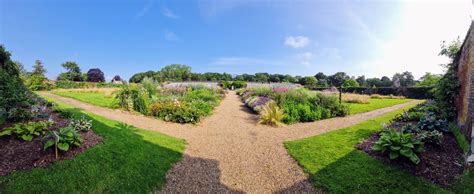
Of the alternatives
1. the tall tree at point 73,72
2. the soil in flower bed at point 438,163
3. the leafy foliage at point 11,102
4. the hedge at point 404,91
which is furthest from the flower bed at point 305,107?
the tall tree at point 73,72

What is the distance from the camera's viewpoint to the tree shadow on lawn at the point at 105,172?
288 cm

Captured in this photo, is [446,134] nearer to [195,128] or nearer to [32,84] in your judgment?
[195,128]

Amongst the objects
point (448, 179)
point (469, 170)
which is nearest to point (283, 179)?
point (448, 179)

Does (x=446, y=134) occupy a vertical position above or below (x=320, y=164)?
above

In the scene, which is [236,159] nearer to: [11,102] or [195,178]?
[195,178]

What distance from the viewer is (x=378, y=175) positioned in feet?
11.5

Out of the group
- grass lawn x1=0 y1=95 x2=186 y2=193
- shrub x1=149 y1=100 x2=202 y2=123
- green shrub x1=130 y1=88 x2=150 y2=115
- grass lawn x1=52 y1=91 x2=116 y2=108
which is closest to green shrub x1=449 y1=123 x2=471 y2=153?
grass lawn x1=0 y1=95 x2=186 y2=193

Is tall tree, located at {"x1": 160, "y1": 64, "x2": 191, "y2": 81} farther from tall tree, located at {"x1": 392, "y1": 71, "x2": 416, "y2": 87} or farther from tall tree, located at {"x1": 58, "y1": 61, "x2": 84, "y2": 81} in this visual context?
tall tree, located at {"x1": 392, "y1": 71, "x2": 416, "y2": 87}

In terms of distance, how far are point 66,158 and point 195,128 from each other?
176 inches

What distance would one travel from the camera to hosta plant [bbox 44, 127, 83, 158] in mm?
3467

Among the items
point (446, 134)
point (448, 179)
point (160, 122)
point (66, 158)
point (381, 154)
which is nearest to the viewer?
point (448, 179)

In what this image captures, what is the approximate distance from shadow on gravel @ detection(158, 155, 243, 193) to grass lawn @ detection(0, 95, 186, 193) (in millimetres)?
174

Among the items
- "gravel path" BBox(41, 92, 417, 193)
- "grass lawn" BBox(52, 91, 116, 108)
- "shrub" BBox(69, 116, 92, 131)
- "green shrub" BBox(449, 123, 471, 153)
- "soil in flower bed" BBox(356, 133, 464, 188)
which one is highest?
"shrub" BBox(69, 116, 92, 131)

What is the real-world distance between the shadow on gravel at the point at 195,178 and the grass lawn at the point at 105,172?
0.57ft
